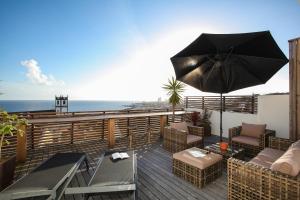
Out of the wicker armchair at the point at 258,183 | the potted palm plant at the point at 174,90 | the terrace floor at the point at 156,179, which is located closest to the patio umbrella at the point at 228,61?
the wicker armchair at the point at 258,183

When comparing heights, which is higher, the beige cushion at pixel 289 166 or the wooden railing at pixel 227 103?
the wooden railing at pixel 227 103

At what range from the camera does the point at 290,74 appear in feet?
12.4

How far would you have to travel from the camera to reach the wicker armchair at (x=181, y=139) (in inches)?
165

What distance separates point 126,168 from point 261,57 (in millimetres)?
3395

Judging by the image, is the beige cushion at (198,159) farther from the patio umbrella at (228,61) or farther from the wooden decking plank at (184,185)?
the patio umbrella at (228,61)

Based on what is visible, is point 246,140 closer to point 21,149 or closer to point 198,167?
point 198,167

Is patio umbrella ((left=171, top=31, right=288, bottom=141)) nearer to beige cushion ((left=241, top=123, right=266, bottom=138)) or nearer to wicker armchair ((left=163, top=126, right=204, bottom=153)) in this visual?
wicker armchair ((left=163, top=126, right=204, bottom=153))

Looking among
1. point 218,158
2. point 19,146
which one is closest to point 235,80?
point 218,158

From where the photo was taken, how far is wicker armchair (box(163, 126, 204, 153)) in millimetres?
4199

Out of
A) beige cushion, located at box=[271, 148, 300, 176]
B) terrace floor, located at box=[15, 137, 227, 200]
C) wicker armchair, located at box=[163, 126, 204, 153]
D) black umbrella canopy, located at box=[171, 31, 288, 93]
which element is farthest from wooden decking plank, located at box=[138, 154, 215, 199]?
black umbrella canopy, located at box=[171, 31, 288, 93]

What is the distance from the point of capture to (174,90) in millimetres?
6969

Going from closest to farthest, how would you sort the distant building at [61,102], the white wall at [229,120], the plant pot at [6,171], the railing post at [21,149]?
the plant pot at [6,171] < the railing post at [21,149] < the white wall at [229,120] < the distant building at [61,102]

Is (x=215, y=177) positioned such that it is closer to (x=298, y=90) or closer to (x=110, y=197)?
(x=110, y=197)

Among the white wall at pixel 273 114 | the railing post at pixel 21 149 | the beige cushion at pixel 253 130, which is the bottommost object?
the railing post at pixel 21 149
